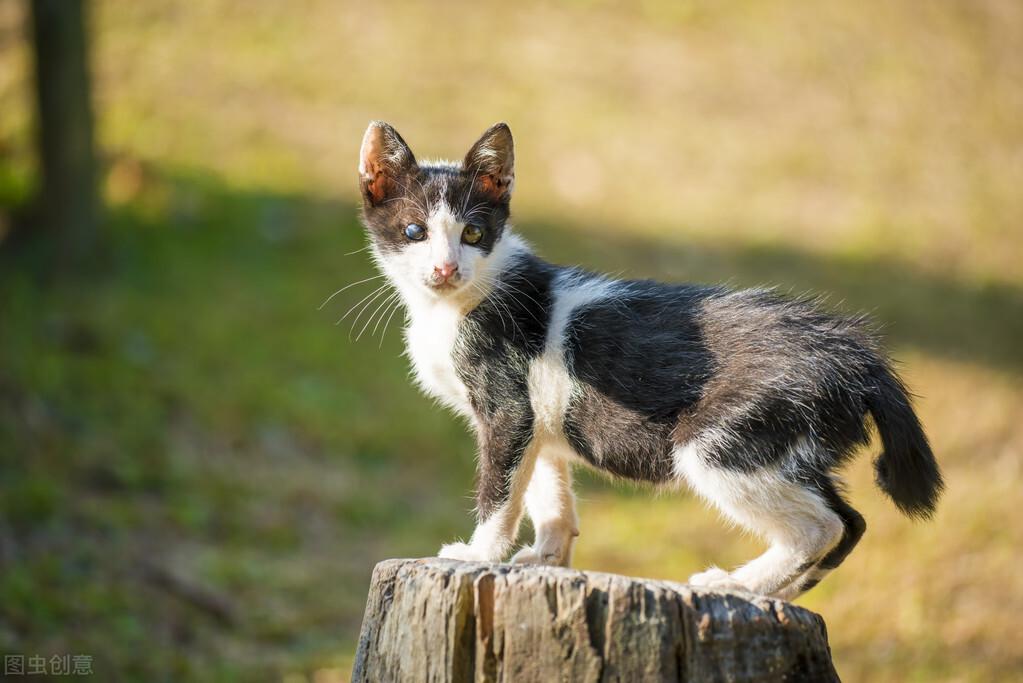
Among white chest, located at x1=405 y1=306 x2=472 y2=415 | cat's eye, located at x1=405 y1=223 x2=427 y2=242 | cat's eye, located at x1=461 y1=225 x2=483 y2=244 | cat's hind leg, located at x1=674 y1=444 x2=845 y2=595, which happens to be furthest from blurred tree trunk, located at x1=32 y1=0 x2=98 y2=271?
cat's hind leg, located at x1=674 y1=444 x2=845 y2=595

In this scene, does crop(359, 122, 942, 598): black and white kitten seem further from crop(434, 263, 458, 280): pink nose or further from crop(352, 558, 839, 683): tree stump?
crop(352, 558, 839, 683): tree stump

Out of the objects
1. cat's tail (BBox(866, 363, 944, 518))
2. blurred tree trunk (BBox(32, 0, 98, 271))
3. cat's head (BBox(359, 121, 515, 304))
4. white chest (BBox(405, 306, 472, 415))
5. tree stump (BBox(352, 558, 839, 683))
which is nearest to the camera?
tree stump (BBox(352, 558, 839, 683))

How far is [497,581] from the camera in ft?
11.3

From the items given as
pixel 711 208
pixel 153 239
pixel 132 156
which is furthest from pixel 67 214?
pixel 711 208

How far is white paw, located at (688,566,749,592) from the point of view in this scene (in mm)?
3739

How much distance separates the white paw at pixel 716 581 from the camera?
3.74m

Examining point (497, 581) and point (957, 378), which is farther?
point (957, 378)

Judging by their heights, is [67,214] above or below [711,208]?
below

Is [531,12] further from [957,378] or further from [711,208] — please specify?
[957,378]

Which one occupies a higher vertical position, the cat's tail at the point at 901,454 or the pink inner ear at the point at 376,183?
the pink inner ear at the point at 376,183

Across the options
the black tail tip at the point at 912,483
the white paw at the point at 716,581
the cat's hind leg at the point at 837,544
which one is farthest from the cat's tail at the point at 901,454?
the white paw at the point at 716,581

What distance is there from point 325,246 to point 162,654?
6.03m

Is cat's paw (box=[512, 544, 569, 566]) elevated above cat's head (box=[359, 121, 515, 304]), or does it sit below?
below

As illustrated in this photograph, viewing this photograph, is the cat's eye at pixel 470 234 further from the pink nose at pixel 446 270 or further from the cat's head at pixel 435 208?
the pink nose at pixel 446 270
